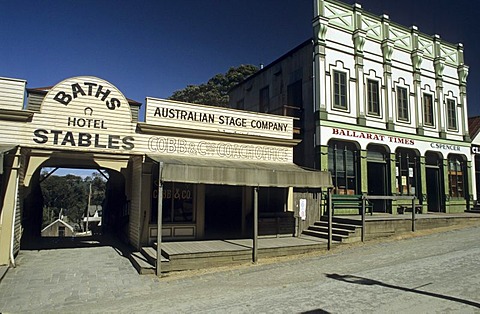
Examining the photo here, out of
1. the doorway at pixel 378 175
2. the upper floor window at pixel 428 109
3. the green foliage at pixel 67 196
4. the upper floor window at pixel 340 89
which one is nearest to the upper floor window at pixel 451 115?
the upper floor window at pixel 428 109

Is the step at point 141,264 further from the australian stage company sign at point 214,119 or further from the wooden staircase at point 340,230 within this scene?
the wooden staircase at point 340,230

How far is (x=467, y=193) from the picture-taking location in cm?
2025

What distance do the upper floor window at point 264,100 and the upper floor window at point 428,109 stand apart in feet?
27.5

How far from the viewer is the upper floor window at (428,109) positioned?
754 inches

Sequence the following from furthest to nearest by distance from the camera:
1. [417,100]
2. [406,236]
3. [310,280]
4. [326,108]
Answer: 1. [417,100]
2. [326,108]
3. [406,236]
4. [310,280]

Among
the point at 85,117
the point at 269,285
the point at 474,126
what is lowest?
the point at 269,285

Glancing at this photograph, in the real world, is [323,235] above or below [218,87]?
below

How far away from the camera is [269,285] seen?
7828mm

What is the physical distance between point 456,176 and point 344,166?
8.79 m

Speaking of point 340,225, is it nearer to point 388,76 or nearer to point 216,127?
point 216,127

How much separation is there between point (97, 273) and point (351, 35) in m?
14.5

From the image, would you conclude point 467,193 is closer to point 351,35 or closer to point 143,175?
point 351,35

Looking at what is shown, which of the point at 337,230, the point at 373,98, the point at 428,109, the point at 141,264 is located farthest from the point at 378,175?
the point at 141,264

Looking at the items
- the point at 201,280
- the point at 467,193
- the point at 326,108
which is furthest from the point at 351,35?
the point at 201,280
